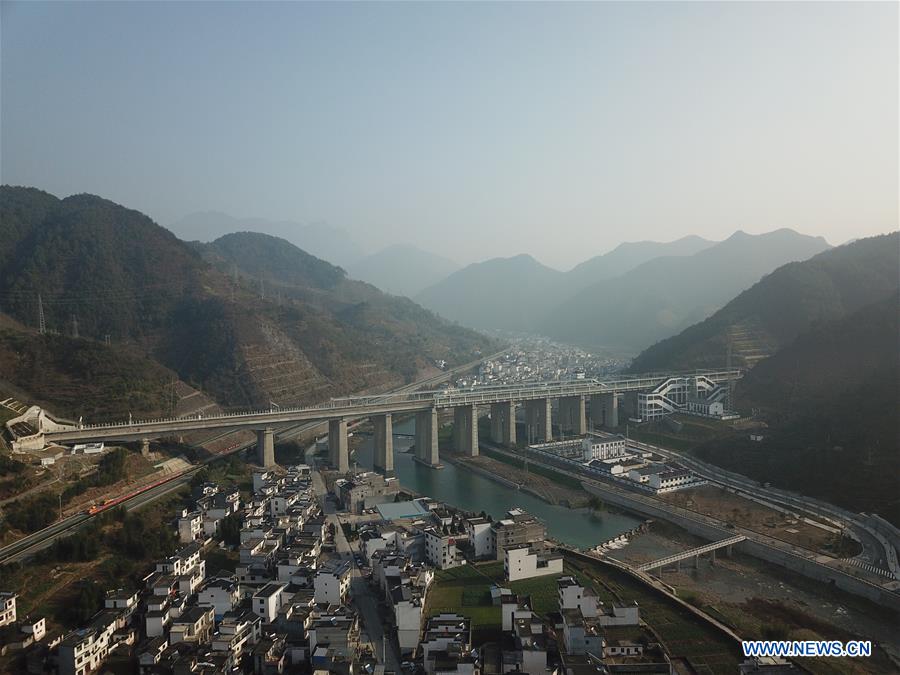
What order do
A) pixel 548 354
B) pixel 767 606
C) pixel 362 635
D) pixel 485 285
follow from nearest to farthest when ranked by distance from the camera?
pixel 362 635
pixel 767 606
pixel 548 354
pixel 485 285

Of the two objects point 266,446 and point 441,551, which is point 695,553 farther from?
point 266,446

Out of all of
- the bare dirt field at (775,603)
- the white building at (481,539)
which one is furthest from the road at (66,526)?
the bare dirt field at (775,603)

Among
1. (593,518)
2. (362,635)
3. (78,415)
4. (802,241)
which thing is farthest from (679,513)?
(802,241)

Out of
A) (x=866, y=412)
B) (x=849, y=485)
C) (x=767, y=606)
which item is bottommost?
(x=767, y=606)

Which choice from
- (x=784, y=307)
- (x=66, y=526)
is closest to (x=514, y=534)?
(x=66, y=526)

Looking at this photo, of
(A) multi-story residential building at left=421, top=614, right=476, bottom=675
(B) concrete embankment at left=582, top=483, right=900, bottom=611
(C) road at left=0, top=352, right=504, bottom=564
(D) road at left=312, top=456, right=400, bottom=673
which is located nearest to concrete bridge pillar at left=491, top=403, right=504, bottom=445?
(B) concrete embankment at left=582, top=483, right=900, bottom=611

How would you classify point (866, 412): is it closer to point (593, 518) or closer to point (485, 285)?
point (593, 518)

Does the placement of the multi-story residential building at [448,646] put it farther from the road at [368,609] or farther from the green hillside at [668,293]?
the green hillside at [668,293]
